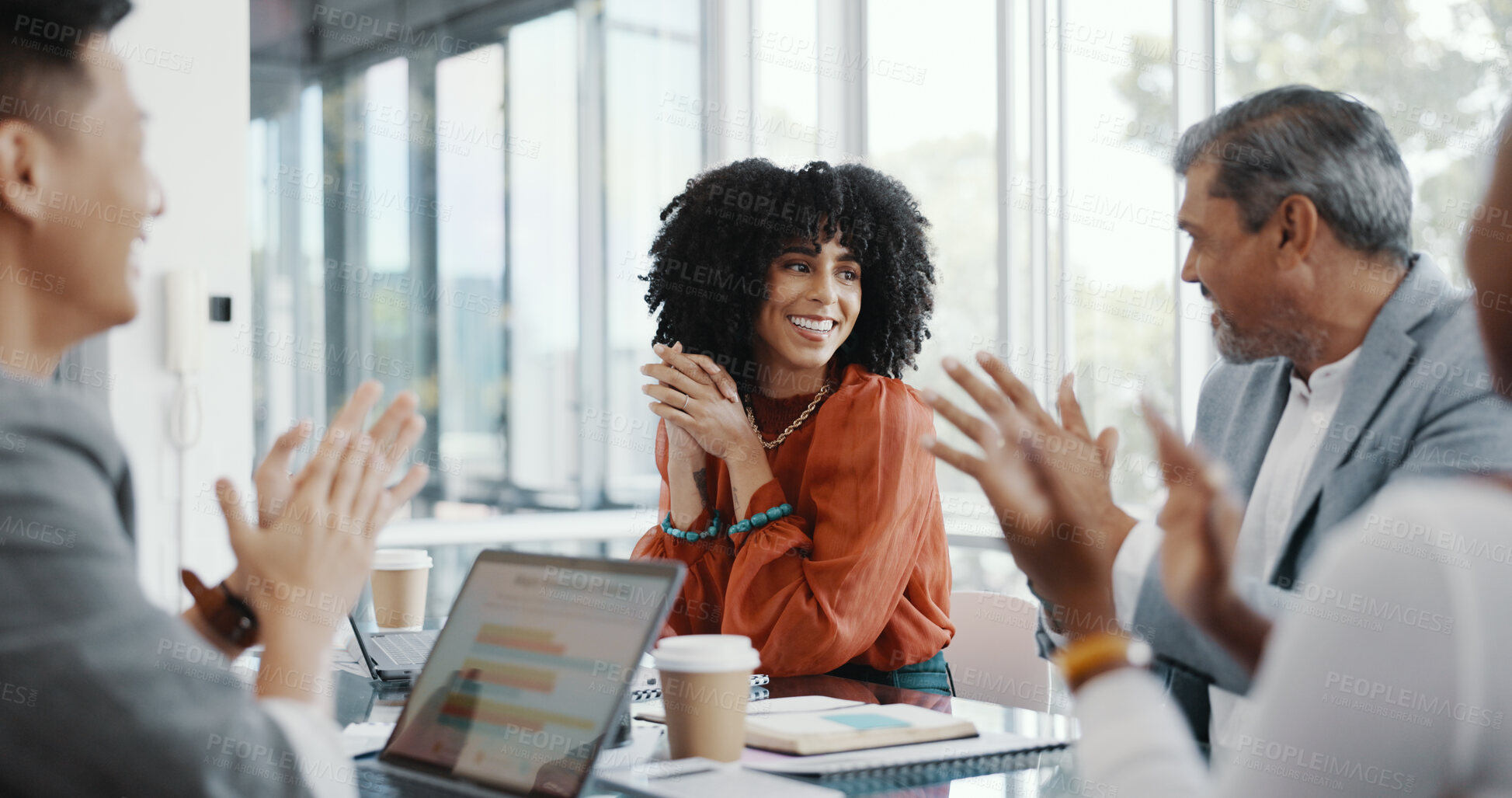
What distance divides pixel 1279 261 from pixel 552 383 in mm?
2854

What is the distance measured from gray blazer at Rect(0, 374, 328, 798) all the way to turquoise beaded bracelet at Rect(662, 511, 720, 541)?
150 centimetres

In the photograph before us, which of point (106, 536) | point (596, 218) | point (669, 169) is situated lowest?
point (106, 536)

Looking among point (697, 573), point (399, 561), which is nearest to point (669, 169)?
point (697, 573)

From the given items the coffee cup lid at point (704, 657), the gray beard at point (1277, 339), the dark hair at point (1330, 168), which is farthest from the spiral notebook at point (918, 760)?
the dark hair at point (1330, 168)

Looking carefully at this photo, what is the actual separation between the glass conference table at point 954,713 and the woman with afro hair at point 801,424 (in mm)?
175

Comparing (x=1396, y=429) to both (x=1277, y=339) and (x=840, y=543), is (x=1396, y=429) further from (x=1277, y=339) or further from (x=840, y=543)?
(x=840, y=543)

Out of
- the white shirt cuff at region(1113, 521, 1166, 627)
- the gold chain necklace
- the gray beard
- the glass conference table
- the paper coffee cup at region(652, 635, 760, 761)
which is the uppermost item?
the gray beard

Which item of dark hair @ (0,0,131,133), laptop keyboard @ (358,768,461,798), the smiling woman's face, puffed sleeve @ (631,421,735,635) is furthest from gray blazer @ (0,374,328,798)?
the smiling woman's face

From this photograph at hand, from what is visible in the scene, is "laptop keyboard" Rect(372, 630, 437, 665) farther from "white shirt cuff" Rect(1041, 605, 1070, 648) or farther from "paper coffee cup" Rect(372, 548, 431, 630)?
"white shirt cuff" Rect(1041, 605, 1070, 648)

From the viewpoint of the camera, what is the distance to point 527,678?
1.18m

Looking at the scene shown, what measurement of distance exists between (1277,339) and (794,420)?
0.89m

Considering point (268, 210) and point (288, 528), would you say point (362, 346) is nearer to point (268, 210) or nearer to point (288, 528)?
point (268, 210)

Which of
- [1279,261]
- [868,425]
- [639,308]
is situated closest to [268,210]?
[639,308]

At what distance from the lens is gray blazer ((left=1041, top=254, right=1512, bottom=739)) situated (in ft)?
5.16
